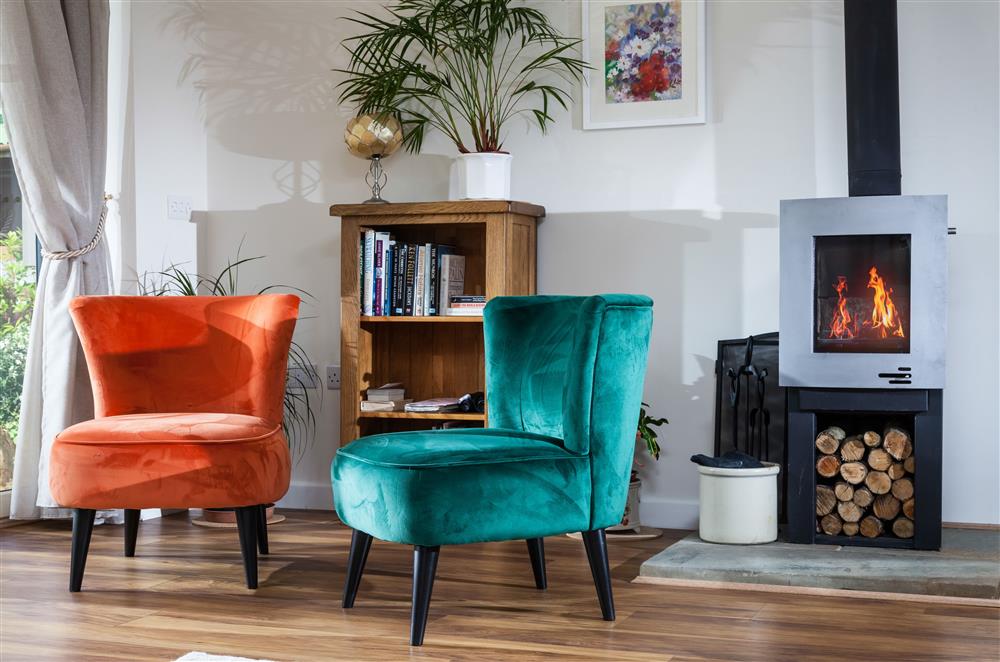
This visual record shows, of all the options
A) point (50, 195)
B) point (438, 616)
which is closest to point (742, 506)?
point (438, 616)

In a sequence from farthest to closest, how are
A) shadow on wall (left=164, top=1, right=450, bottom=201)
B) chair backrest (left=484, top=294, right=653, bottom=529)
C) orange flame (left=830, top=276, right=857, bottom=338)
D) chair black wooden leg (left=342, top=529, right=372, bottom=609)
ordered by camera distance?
1. shadow on wall (left=164, top=1, right=450, bottom=201)
2. orange flame (left=830, top=276, right=857, bottom=338)
3. chair black wooden leg (left=342, top=529, right=372, bottom=609)
4. chair backrest (left=484, top=294, right=653, bottom=529)

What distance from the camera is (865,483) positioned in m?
3.52

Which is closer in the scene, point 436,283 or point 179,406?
point 179,406

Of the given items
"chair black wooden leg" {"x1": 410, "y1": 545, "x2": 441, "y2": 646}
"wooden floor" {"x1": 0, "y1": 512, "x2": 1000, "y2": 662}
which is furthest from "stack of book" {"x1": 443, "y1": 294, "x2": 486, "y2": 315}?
"chair black wooden leg" {"x1": 410, "y1": 545, "x2": 441, "y2": 646}

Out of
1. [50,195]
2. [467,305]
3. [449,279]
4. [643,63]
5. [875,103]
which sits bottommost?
[467,305]

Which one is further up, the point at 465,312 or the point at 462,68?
the point at 462,68

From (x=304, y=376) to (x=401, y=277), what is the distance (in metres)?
0.76

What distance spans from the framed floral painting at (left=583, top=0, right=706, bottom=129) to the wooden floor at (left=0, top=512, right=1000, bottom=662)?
5.39 feet

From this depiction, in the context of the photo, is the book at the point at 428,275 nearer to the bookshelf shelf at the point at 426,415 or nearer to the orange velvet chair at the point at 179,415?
the bookshelf shelf at the point at 426,415

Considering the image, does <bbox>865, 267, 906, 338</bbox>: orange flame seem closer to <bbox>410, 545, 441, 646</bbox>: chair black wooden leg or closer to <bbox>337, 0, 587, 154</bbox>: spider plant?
<bbox>337, 0, 587, 154</bbox>: spider plant

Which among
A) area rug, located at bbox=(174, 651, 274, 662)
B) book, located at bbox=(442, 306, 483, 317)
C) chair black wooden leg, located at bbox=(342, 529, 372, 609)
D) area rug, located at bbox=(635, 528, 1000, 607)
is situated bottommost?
area rug, located at bbox=(174, 651, 274, 662)

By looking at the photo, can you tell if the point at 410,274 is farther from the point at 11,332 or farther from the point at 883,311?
the point at 883,311

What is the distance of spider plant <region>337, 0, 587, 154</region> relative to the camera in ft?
13.6

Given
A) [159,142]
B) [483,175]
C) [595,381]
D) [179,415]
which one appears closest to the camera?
[595,381]
